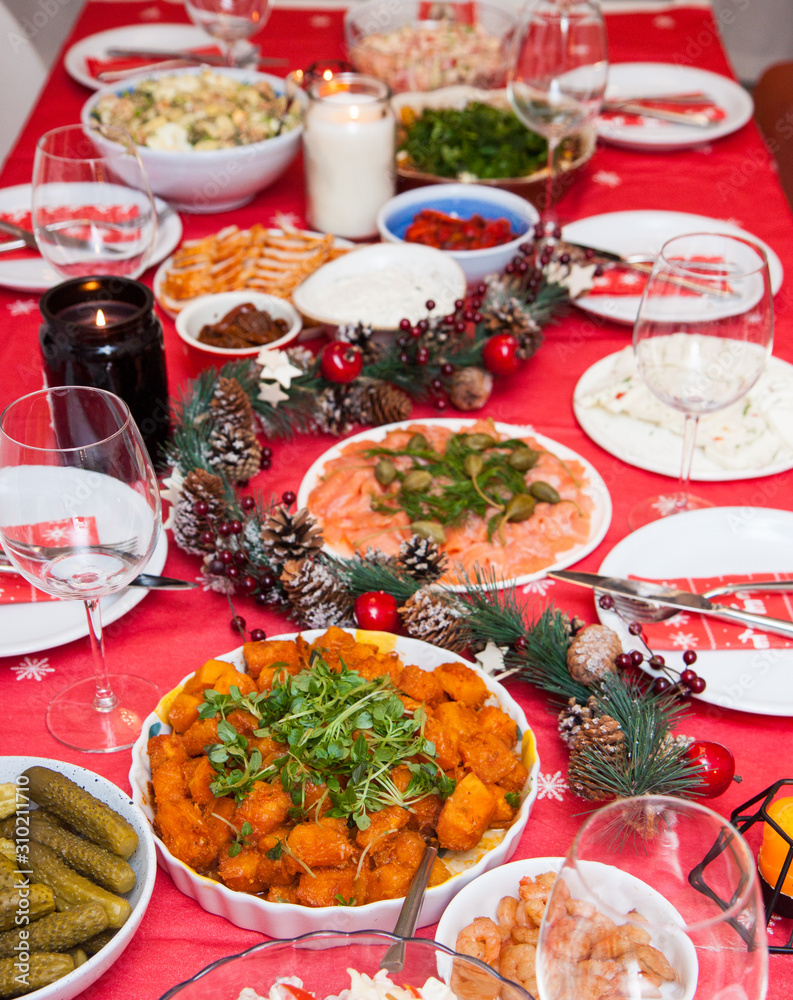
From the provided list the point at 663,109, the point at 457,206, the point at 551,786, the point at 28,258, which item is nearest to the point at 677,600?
the point at 551,786

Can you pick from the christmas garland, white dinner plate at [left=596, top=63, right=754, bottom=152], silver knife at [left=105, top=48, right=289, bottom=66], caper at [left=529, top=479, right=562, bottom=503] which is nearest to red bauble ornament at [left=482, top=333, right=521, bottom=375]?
the christmas garland

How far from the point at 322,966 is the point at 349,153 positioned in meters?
1.74

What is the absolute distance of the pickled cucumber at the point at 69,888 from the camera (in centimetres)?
86

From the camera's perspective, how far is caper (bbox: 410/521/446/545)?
1382 mm

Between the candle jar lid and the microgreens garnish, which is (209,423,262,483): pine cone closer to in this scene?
the microgreens garnish

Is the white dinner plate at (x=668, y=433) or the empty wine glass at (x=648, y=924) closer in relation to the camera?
the empty wine glass at (x=648, y=924)

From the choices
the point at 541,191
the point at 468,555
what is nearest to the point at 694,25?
the point at 541,191

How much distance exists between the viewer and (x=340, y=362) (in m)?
1.63

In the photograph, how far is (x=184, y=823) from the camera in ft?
3.15

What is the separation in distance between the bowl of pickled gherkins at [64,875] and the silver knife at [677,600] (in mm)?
644

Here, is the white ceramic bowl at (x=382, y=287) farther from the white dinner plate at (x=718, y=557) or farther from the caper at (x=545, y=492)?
the white dinner plate at (x=718, y=557)

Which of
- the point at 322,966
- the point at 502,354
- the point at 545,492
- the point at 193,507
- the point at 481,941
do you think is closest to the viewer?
the point at 322,966

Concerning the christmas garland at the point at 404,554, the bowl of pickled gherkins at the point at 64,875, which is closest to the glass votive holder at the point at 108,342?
the christmas garland at the point at 404,554

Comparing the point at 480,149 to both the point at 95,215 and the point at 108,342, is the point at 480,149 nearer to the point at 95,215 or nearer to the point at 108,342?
the point at 95,215
